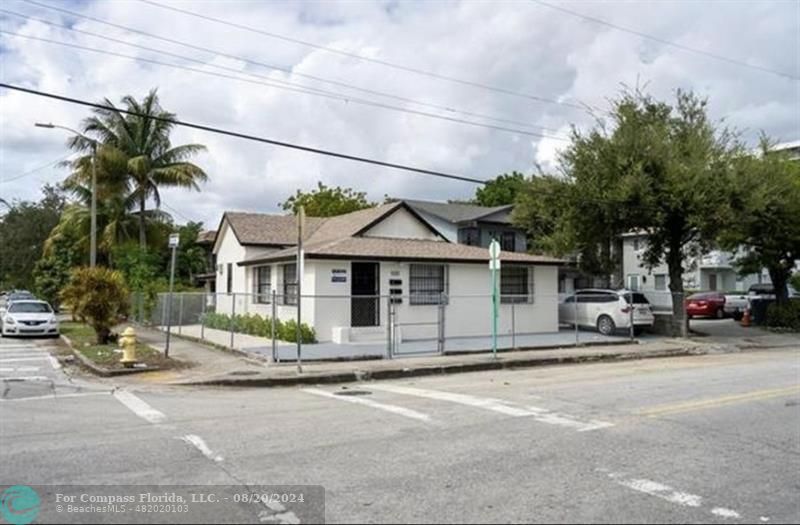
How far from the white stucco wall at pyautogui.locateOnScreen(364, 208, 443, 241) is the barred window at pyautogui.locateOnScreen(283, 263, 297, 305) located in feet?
11.8

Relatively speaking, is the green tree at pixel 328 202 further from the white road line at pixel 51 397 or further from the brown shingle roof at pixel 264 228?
the white road line at pixel 51 397

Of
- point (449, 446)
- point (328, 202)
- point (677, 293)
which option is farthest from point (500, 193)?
point (449, 446)

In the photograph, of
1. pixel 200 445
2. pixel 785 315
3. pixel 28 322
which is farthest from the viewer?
pixel 785 315

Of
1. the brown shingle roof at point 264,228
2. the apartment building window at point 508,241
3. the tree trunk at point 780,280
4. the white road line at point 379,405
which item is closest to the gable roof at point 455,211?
the apartment building window at point 508,241

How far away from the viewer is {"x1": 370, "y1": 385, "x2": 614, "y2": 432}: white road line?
29.1 ft

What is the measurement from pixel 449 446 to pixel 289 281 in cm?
1671

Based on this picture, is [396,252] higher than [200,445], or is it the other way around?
[396,252]

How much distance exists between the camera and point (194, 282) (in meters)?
51.6

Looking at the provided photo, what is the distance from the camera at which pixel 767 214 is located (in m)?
24.9

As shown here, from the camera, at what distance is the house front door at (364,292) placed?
21.6m

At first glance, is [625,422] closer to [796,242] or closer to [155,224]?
[796,242]

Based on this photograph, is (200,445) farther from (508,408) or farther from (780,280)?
(780,280)

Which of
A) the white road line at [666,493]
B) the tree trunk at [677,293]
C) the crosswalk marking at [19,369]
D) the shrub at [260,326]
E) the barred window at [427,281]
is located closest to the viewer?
the white road line at [666,493]

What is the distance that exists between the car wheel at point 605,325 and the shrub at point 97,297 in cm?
1660
